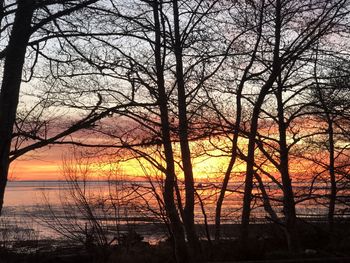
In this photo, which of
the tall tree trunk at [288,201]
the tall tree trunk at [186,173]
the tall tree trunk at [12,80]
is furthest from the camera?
the tall tree trunk at [288,201]

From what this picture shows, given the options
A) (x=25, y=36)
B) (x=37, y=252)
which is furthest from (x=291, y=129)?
(x=25, y=36)

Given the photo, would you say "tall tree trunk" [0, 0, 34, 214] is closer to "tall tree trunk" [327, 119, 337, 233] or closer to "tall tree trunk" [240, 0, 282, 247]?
"tall tree trunk" [240, 0, 282, 247]

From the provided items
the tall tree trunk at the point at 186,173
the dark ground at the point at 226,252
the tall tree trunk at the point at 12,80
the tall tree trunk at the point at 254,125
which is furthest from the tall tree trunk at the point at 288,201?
the tall tree trunk at the point at 12,80

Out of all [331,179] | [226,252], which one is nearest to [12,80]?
[226,252]

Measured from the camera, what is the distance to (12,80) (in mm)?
4961

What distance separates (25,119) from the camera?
6801mm

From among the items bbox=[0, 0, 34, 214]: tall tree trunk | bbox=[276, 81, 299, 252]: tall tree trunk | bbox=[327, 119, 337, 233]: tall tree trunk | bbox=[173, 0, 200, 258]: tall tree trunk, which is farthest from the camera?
bbox=[327, 119, 337, 233]: tall tree trunk

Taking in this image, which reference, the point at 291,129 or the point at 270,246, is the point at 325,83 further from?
the point at 270,246

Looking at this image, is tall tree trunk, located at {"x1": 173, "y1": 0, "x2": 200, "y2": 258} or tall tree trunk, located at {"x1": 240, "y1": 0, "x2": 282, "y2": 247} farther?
tall tree trunk, located at {"x1": 240, "y1": 0, "x2": 282, "y2": 247}

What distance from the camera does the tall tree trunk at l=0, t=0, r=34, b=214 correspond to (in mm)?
4801

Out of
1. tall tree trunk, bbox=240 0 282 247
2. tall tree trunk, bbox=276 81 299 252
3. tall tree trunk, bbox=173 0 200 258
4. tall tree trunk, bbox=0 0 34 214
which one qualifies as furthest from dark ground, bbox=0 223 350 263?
tall tree trunk, bbox=0 0 34 214

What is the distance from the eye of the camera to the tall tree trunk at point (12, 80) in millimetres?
4801

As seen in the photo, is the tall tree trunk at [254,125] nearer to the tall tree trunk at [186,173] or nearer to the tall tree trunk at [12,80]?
the tall tree trunk at [186,173]

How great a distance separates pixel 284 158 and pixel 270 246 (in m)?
5.17
